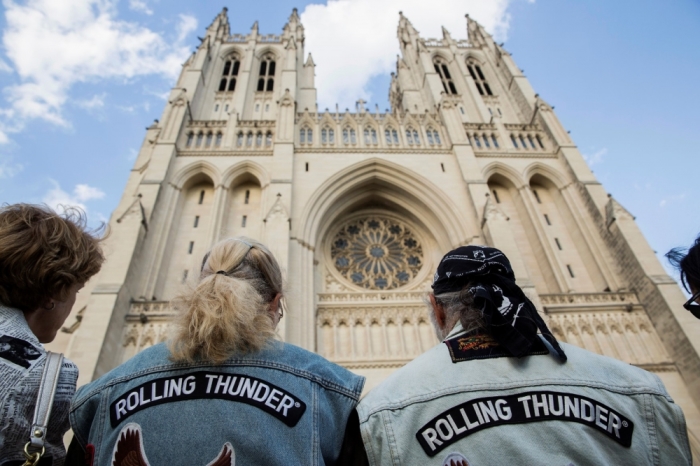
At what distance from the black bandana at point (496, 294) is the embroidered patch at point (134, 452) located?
103 cm

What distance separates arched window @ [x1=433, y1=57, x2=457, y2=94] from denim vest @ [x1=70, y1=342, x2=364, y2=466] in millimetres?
22518

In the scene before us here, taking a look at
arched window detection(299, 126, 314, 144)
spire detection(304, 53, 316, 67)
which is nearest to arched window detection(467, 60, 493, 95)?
spire detection(304, 53, 316, 67)

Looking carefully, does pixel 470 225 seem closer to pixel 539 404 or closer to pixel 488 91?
pixel 488 91

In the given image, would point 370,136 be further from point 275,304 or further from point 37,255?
point 37,255

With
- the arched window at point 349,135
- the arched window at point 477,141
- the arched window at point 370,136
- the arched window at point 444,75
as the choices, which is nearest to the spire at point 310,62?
the arched window at point 444,75

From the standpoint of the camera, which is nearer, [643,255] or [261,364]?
[261,364]

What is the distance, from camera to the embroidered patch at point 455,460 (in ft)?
4.25

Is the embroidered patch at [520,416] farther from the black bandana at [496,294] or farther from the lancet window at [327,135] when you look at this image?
the lancet window at [327,135]

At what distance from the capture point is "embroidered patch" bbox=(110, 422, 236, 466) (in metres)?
1.24

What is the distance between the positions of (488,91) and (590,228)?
36.1ft

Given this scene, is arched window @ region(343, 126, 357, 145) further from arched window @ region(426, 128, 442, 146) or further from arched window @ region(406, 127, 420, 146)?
arched window @ region(426, 128, 442, 146)

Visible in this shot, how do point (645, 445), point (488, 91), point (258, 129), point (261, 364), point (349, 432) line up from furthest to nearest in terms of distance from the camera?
point (488, 91) → point (258, 129) → point (349, 432) → point (261, 364) → point (645, 445)

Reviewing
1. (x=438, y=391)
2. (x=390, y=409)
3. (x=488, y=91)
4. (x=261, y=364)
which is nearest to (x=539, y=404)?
(x=438, y=391)

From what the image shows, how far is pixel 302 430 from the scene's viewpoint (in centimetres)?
135
